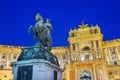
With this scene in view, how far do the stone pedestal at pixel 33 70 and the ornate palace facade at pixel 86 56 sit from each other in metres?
34.6

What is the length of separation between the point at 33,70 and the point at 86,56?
40.8m

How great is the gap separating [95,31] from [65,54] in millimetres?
12274

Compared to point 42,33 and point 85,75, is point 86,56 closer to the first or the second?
point 85,75

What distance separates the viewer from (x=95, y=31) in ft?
162

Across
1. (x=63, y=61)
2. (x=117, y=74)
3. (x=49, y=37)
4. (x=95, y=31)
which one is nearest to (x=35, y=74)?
(x=49, y=37)

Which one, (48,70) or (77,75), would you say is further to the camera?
(77,75)

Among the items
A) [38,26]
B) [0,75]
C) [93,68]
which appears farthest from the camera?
[0,75]

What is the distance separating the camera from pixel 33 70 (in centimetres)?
824

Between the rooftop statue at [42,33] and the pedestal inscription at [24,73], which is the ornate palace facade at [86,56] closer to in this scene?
the rooftop statue at [42,33]

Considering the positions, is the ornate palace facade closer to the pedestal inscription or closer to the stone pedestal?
the stone pedestal

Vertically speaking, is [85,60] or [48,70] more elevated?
[85,60]

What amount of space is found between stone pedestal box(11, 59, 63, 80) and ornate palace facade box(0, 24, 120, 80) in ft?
113

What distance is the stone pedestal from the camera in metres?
8.12

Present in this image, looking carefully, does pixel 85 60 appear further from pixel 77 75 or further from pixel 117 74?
pixel 117 74
